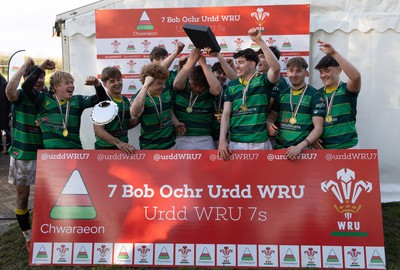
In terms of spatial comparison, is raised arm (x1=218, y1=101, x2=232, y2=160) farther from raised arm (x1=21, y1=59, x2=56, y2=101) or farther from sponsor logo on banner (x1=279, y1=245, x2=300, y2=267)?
raised arm (x1=21, y1=59, x2=56, y2=101)

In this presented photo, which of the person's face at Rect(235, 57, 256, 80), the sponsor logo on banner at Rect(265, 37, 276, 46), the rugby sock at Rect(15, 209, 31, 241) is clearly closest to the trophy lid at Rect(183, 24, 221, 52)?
the person's face at Rect(235, 57, 256, 80)

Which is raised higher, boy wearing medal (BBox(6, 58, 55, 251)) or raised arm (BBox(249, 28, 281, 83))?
raised arm (BBox(249, 28, 281, 83))

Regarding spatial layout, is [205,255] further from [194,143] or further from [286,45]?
[286,45]

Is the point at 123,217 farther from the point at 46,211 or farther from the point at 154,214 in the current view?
the point at 46,211

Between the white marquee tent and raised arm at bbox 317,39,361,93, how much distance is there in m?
1.40

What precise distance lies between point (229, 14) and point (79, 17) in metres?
1.92

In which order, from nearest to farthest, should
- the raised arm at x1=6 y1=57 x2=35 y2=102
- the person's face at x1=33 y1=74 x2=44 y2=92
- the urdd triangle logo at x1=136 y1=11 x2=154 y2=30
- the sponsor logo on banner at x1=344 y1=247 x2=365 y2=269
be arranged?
the sponsor logo on banner at x1=344 y1=247 x2=365 y2=269 → the raised arm at x1=6 y1=57 x2=35 y2=102 → the person's face at x1=33 y1=74 x2=44 y2=92 → the urdd triangle logo at x1=136 y1=11 x2=154 y2=30

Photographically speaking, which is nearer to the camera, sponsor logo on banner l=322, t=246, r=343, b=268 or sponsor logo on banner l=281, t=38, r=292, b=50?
sponsor logo on banner l=322, t=246, r=343, b=268

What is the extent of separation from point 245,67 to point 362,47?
2080mm

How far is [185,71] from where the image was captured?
337cm

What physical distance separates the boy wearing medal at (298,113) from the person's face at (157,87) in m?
1.08

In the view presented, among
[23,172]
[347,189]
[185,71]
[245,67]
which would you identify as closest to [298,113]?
[245,67]

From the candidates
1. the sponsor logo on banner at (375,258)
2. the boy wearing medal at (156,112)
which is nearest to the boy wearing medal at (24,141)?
the boy wearing medal at (156,112)

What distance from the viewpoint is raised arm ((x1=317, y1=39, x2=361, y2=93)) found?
282 cm
